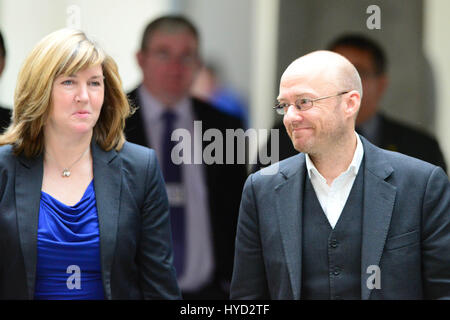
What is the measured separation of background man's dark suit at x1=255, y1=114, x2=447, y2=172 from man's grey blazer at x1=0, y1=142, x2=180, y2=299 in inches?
37.0

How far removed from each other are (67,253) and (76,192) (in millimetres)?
267

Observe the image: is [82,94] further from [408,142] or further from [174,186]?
[408,142]

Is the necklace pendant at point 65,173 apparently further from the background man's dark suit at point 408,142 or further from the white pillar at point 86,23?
the background man's dark suit at point 408,142

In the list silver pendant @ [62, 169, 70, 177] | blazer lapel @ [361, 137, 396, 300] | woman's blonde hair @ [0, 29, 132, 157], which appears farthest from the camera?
silver pendant @ [62, 169, 70, 177]

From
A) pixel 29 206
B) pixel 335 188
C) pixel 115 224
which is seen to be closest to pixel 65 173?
pixel 29 206

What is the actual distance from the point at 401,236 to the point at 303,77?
729mm

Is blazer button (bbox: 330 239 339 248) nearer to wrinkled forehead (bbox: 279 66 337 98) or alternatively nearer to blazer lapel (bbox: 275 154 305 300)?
blazer lapel (bbox: 275 154 305 300)

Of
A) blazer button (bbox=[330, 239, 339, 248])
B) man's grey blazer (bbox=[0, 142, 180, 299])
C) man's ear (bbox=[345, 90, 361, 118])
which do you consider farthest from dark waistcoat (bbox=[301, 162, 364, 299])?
man's grey blazer (bbox=[0, 142, 180, 299])

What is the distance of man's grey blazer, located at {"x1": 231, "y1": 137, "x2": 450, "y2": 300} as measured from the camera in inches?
107

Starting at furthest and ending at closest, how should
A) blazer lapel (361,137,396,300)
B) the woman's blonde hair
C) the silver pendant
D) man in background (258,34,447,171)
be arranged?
man in background (258,34,447,171) → the silver pendant → the woman's blonde hair → blazer lapel (361,137,396,300)

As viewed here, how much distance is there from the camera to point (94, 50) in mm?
2854

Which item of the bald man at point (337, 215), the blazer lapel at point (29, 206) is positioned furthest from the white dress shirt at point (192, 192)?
the blazer lapel at point (29, 206)

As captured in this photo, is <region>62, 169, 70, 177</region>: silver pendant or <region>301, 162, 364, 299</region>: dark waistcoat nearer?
<region>301, 162, 364, 299</region>: dark waistcoat

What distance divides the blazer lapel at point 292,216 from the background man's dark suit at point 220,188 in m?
0.73
